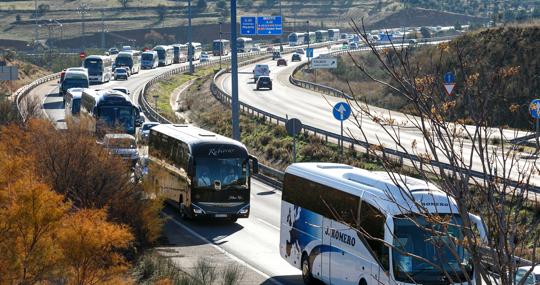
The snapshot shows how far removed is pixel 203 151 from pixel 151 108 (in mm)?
33049

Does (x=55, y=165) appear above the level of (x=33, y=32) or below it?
above

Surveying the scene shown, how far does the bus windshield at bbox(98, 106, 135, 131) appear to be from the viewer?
44719 millimetres

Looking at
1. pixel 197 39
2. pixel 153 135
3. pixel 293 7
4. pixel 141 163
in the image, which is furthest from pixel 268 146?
pixel 293 7

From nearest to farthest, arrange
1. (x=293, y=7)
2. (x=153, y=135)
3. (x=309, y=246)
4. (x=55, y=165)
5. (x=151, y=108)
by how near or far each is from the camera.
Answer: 1. (x=309, y=246)
2. (x=55, y=165)
3. (x=153, y=135)
4. (x=151, y=108)
5. (x=293, y=7)

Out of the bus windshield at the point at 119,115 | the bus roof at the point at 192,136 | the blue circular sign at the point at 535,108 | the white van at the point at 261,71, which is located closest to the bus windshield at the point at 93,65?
the white van at the point at 261,71

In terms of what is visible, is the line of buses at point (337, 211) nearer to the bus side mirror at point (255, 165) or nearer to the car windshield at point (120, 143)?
the bus side mirror at point (255, 165)

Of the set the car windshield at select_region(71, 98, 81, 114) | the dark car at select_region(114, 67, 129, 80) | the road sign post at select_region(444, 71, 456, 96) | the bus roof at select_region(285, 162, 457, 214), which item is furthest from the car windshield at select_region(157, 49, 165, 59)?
the bus roof at select_region(285, 162, 457, 214)

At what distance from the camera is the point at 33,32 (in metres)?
170

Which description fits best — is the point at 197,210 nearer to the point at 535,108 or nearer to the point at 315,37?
the point at 535,108

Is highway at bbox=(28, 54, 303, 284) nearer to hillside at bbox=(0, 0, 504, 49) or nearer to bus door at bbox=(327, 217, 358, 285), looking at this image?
bus door at bbox=(327, 217, 358, 285)

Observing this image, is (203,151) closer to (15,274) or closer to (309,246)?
(309,246)

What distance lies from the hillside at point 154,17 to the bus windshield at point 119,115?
119 metres

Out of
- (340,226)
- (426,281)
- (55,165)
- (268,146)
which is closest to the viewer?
(426,281)

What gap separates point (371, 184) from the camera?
19625 mm
